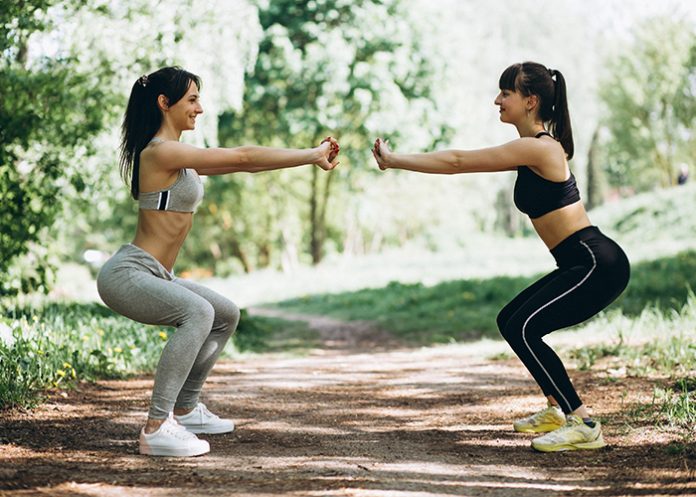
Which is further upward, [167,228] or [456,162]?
[456,162]

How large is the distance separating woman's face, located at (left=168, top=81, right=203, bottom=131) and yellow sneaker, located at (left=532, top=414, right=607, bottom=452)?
2.70 meters

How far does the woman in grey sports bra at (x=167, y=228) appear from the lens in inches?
171

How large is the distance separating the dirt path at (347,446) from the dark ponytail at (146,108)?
60.5 inches

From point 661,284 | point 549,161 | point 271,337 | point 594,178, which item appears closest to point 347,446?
point 549,161

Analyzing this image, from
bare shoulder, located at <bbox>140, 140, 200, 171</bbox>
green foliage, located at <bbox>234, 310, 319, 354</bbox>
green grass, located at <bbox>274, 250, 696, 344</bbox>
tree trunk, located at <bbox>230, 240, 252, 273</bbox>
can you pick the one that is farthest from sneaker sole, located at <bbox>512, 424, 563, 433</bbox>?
tree trunk, located at <bbox>230, 240, 252, 273</bbox>

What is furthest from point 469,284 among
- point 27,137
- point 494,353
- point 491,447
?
point 491,447

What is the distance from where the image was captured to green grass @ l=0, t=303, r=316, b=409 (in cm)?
553

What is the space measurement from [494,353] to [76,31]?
7192 millimetres

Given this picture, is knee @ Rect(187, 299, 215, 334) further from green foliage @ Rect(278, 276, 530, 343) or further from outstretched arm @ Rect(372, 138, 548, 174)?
green foliage @ Rect(278, 276, 530, 343)

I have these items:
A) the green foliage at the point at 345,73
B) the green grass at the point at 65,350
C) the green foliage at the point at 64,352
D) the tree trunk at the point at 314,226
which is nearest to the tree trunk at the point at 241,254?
the tree trunk at the point at 314,226

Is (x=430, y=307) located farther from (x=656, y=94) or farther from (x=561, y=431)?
(x=656, y=94)

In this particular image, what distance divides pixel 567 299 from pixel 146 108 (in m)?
2.65

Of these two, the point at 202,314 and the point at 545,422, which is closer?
the point at 202,314

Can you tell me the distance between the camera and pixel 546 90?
186 inches
